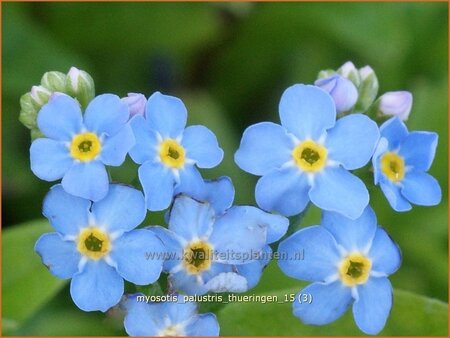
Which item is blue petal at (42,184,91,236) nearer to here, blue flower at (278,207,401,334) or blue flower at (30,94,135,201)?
blue flower at (30,94,135,201)

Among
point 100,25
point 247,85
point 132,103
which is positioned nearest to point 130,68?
point 100,25

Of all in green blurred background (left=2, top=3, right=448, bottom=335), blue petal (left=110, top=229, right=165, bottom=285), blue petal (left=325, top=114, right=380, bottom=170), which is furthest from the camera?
green blurred background (left=2, top=3, right=448, bottom=335)

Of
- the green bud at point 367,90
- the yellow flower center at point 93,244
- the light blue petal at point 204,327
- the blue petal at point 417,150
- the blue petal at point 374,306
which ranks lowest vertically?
the light blue petal at point 204,327

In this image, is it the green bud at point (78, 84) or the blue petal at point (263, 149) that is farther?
the green bud at point (78, 84)

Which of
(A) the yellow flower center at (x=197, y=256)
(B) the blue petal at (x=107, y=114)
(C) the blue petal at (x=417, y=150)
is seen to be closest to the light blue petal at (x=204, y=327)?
(A) the yellow flower center at (x=197, y=256)

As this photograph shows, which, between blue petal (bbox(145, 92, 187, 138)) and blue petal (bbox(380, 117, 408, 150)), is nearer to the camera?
blue petal (bbox(145, 92, 187, 138))

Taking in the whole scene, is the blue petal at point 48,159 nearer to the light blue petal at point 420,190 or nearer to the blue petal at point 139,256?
the blue petal at point 139,256

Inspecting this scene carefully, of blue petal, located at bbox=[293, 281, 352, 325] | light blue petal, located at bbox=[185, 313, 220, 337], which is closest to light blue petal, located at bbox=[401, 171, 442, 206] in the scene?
blue petal, located at bbox=[293, 281, 352, 325]

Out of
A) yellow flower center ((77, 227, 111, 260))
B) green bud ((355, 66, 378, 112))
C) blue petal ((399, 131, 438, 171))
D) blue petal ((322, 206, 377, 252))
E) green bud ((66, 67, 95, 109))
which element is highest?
green bud ((355, 66, 378, 112))
